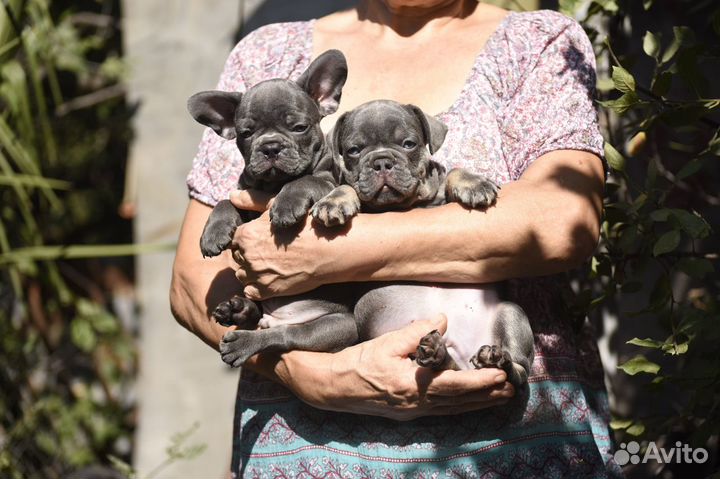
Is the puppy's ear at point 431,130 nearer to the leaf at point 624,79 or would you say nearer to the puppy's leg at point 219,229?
the leaf at point 624,79

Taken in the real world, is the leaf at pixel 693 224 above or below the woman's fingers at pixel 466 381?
above

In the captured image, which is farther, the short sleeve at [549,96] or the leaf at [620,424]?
the leaf at [620,424]

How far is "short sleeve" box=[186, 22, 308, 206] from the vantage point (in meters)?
3.44

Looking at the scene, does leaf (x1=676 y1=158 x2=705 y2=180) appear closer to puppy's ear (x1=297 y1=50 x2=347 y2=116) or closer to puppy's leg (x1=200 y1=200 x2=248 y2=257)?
puppy's ear (x1=297 y1=50 x2=347 y2=116)

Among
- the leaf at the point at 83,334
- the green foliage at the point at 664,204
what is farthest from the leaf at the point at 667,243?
the leaf at the point at 83,334

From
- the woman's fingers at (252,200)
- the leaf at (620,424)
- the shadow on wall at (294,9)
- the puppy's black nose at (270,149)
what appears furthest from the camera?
the shadow on wall at (294,9)

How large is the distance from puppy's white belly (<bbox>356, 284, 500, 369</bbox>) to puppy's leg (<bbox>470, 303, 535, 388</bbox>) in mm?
38

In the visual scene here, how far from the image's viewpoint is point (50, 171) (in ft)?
21.6

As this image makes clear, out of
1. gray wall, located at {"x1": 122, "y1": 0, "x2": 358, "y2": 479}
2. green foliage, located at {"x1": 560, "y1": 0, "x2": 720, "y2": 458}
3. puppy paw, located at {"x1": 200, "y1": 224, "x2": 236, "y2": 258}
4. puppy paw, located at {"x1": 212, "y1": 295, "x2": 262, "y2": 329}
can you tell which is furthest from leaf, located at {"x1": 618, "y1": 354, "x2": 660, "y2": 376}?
gray wall, located at {"x1": 122, "y1": 0, "x2": 358, "y2": 479}

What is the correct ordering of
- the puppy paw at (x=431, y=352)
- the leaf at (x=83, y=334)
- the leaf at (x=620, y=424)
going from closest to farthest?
the puppy paw at (x=431, y=352)
the leaf at (x=620, y=424)
the leaf at (x=83, y=334)

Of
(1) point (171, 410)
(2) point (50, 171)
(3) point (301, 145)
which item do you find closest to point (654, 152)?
(3) point (301, 145)

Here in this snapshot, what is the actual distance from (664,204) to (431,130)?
1.24 metres

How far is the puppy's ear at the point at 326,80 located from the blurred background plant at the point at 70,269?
7.22 ft

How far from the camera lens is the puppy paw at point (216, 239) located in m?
3.09
